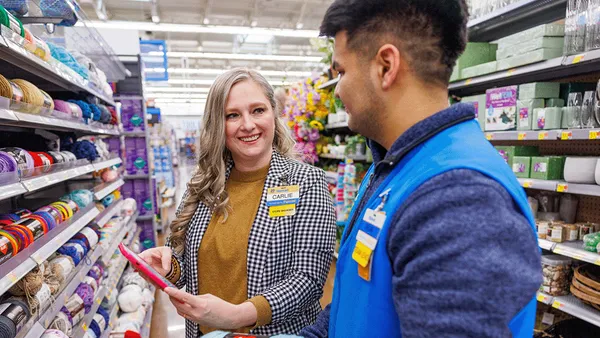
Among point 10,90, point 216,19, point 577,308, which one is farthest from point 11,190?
point 216,19

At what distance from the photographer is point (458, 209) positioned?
1.80 ft

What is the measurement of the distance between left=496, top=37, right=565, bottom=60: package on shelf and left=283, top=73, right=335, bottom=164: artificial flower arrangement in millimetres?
2638

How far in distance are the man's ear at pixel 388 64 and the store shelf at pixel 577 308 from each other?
7.90 ft

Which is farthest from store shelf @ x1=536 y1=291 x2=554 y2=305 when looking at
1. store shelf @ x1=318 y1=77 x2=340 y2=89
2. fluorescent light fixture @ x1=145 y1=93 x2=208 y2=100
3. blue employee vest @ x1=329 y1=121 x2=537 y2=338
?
fluorescent light fixture @ x1=145 y1=93 x2=208 y2=100

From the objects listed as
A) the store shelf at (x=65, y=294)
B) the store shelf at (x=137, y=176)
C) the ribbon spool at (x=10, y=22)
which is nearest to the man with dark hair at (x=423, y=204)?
the ribbon spool at (x=10, y=22)

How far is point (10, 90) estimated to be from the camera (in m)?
1.59

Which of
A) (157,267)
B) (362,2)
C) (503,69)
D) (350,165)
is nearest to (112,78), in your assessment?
(350,165)

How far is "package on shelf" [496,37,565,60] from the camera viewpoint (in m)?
2.39

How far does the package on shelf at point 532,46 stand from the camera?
7.84 ft

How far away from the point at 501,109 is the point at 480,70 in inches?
14.0

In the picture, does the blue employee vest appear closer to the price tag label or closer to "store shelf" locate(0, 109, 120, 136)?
"store shelf" locate(0, 109, 120, 136)

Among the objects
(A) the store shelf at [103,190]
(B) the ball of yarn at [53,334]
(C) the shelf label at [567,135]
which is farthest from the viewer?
(A) the store shelf at [103,190]

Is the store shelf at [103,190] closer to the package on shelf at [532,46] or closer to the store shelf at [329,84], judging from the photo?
the store shelf at [329,84]

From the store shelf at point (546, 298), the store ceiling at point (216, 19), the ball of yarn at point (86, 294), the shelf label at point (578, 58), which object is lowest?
the store shelf at point (546, 298)
